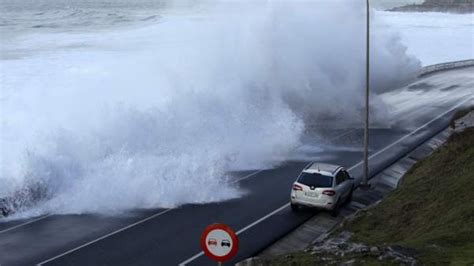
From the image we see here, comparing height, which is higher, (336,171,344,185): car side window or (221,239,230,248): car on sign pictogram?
(221,239,230,248): car on sign pictogram

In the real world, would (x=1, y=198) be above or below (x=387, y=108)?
above

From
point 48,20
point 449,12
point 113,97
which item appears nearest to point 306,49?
point 113,97

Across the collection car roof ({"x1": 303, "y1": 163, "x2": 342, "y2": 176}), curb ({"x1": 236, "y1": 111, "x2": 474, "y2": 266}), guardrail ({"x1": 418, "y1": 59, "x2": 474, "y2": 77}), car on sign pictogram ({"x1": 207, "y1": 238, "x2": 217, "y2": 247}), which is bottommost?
guardrail ({"x1": 418, "y1": 59, "x2": 474, "y2": 77})

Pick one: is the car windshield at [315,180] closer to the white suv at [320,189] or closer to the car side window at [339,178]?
the white suv at [320,189]

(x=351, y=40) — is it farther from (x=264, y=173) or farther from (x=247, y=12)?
(x=264, y=173)

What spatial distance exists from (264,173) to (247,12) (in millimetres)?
23233

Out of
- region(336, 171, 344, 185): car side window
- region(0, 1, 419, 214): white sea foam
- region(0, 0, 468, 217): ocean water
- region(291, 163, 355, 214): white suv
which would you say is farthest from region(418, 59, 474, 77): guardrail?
region(291, 163, 355, 214): white suv

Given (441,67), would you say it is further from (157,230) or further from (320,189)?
(157,230)

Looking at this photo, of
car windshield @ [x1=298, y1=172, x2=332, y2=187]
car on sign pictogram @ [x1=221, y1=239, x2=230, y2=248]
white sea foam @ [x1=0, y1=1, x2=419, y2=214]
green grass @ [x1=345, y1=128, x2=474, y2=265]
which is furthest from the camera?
white sea foam @ [x1=0, y1=1, x2=419, y2=214]

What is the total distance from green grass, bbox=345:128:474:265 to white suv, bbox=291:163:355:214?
1208 mm

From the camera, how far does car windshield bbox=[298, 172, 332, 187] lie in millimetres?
17734

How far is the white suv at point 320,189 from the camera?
689 inches

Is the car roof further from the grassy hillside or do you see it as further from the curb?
the grassy hillside

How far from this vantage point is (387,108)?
118 feet
